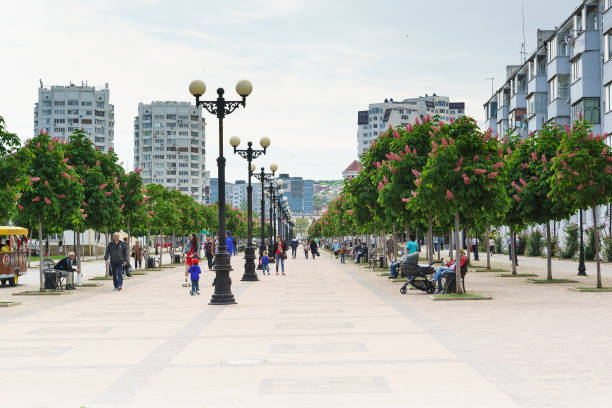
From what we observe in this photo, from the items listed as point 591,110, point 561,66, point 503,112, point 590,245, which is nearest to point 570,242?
point 590,245

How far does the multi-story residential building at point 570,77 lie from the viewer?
46.2 metres

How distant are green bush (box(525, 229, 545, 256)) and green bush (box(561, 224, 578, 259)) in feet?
16.8

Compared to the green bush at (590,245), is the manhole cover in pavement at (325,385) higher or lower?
lower

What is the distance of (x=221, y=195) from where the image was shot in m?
20.0

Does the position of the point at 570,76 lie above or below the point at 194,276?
above

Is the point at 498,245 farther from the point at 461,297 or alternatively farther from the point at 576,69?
the point at 461,297

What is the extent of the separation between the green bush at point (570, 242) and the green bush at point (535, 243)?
16.8 ft

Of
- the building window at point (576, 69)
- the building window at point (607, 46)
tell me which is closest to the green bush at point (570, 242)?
the building window at point (576, 69)

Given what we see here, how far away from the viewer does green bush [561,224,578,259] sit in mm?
48062

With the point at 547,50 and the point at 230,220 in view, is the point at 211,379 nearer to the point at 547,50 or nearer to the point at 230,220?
the point at 547,50

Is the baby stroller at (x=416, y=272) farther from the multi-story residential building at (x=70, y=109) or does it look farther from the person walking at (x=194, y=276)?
the multi-story residential building at (x=70, y=109)

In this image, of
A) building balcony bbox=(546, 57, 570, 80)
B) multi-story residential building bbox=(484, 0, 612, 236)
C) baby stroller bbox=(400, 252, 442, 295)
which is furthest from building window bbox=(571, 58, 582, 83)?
baby stroller bbox=(400, 252, 442, 295)

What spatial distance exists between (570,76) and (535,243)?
12542mm

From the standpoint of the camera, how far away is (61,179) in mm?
23547
